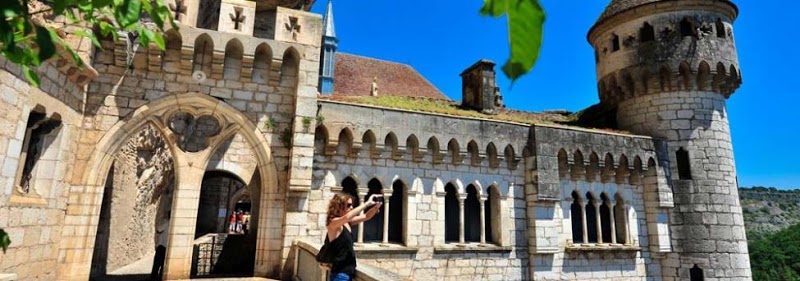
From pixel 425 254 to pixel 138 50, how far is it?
7.02m

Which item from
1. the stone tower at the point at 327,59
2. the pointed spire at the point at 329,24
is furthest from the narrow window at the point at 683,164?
the pointed spire at the point at 329,24

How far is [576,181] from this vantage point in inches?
487

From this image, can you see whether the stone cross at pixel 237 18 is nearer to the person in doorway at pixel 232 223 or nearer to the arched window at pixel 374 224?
the arched window at pixel 374 224

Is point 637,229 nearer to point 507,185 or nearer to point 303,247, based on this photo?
point 507,185

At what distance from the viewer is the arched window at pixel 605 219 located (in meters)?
12.8

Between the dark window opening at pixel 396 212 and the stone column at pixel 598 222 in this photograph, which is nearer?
the dark window opening at pixel 396 212

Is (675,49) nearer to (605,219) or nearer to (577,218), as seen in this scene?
(605,219)

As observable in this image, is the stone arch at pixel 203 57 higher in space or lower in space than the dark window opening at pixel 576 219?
higher

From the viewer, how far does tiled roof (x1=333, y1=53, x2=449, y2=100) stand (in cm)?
2688

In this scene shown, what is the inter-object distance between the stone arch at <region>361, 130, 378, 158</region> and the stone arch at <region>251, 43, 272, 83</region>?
2485 millimetres

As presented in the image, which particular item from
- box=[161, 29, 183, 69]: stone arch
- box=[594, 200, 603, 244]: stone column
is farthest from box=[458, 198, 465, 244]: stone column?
box=[161, 29, 183, 69]: stone arch

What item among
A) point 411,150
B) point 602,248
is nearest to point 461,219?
point 411,150

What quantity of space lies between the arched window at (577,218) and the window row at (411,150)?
2061 mm

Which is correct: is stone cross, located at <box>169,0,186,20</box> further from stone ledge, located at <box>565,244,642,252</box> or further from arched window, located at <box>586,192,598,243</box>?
arched window, located at <box>586,192,598,243</box>
